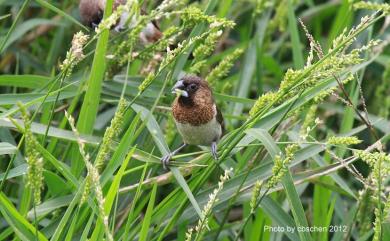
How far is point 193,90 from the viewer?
9.94 ft

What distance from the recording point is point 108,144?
1950mm

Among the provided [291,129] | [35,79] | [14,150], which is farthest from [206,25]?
[14,150]

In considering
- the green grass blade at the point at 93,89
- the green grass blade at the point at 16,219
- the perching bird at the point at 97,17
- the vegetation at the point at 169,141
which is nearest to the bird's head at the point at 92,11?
the perching bird at the point at 97,17

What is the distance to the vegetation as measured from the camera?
2.05 m

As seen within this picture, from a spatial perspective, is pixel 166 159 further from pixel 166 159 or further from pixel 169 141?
pixel 169 141

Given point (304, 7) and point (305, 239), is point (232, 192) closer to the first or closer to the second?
point (305, 239)

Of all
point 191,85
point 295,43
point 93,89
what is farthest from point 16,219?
point 295,43

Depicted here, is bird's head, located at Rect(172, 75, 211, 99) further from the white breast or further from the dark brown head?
the white breast

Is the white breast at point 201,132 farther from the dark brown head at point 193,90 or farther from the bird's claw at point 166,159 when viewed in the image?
the bird's claw at point 166,159

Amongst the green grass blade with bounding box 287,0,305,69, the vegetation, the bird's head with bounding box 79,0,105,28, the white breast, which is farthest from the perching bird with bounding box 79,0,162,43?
the white breast

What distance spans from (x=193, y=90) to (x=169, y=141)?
0.91 feet

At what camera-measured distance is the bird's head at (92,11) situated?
364 centimetres

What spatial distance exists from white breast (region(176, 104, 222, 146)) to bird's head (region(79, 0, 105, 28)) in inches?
33.2

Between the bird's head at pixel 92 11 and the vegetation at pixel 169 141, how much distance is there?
0.79 feet
